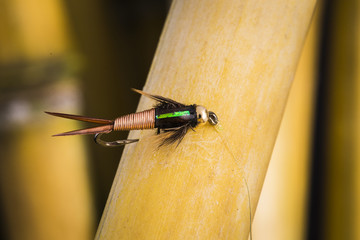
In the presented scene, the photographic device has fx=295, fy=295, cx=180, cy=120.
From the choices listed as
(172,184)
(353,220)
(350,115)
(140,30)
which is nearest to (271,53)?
(172,184)

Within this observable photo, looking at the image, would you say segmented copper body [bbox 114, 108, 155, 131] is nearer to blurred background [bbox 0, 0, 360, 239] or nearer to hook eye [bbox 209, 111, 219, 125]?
hook eye [bbox 209, 111, 219, 125]

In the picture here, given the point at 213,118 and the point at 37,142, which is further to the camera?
the point at 37,142

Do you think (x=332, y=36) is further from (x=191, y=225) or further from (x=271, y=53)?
(x=191, y=225)

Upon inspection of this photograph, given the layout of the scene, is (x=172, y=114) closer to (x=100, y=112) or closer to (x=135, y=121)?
(x=135, y=121)

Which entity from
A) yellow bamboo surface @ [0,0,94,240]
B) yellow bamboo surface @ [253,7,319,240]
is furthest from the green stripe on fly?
yellow bamboo surface @ [0,0,94,240]

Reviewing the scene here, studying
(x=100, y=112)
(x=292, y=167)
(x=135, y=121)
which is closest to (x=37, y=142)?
(x=100, y=112)

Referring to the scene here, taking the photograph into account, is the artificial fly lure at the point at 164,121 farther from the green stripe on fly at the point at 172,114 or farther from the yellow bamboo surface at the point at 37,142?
the yellow bamboo surface at the point at 37,142
